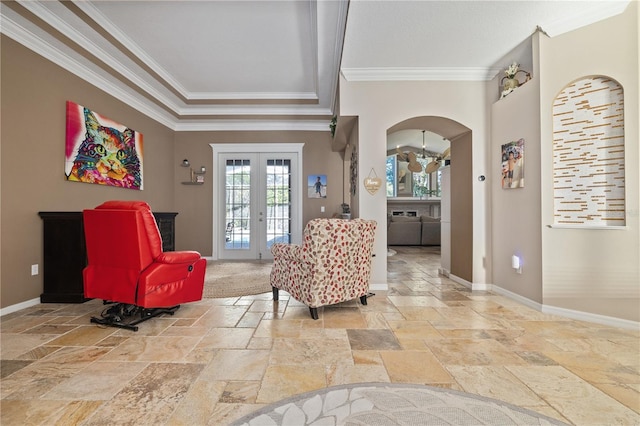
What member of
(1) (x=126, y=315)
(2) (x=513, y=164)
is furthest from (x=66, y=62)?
(2) (x=513, y=164)

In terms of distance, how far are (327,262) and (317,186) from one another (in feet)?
11.6

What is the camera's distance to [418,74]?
11.9 feet

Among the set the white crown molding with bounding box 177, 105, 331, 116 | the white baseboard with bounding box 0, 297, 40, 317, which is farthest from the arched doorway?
the white baseboard with bounding box 0, 297, 40, 317

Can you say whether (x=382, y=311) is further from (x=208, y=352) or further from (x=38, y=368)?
(x=38, y=368)

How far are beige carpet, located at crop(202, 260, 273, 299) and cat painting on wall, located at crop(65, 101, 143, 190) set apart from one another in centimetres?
202

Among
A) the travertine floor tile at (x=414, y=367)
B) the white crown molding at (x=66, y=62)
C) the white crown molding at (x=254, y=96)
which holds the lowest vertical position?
the travertine floor tile at (x=414, y=367)

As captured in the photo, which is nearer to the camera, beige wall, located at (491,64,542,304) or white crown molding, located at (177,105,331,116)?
beige wall, located at (491,64,542,304)

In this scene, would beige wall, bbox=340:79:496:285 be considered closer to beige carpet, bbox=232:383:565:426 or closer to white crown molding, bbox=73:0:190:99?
beige carpet, bbox=232:383:565:426

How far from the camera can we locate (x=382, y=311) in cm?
285

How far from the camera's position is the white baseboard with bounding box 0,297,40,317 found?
2.73 m

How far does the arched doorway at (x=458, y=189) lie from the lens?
3742 millimetres

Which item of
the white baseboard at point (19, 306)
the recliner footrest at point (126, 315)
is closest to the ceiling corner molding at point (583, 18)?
the recliner footrest at point (126, 315)

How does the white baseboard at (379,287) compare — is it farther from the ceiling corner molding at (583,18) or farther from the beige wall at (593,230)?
the ceiling corner molding at (583,18)

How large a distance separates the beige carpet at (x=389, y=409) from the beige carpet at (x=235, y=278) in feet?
7.14
